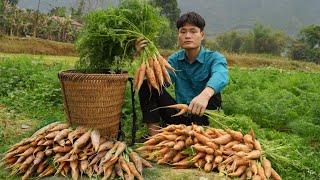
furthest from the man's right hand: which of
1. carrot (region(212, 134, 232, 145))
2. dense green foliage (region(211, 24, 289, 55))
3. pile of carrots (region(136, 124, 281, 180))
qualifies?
dense green foliage (region(211, 24, 289, 55))

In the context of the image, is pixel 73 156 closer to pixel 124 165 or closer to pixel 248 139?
pixel 124 165

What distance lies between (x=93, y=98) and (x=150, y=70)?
0.69m

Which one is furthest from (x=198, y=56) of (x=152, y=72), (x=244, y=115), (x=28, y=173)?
(x=28, y=173)

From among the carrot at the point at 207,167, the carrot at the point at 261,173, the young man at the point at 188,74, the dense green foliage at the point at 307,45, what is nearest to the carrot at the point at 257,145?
the carrot at the point at 261,173

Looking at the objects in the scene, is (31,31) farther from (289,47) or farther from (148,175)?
(289,47)

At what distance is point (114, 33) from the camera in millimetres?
4965

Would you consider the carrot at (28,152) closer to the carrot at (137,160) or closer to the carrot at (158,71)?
the carrot at (137,160)

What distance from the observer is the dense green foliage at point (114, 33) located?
5.00 m

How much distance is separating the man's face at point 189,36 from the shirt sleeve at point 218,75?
0.30 meters

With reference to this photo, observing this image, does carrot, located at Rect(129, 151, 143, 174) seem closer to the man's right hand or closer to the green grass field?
the green grass field

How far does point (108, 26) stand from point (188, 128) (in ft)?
4.53

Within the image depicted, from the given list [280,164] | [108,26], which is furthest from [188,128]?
[108,26]

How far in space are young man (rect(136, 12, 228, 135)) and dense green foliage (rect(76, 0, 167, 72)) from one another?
182 millimetres

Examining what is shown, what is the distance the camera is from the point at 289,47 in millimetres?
63594
